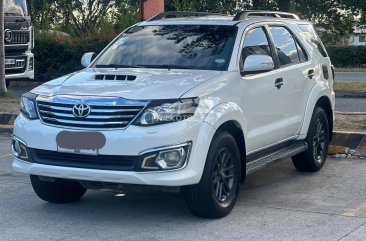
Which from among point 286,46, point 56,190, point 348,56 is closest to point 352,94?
point 286,46

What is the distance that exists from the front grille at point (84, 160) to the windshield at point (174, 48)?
4.72 feet

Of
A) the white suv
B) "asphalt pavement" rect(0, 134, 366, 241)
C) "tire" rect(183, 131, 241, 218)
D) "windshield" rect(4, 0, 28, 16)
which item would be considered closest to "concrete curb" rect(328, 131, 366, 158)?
"asphalt pavement" rect(0, 134, 366, 241)

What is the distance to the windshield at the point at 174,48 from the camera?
7.36 m

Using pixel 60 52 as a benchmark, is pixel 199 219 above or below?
below

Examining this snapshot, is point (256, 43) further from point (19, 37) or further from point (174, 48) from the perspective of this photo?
point (19, 37)

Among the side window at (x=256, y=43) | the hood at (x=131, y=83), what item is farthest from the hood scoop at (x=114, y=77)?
the side window at (x=256, y=43)

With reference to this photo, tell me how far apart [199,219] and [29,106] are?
1822mm

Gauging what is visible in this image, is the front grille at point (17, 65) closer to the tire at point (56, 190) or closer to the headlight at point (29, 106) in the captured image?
the tire at point (56, 190)

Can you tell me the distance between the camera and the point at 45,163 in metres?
6.50

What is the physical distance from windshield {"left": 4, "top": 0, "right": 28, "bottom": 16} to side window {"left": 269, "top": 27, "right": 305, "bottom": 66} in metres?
9.00

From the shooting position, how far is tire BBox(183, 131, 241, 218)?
6414mm

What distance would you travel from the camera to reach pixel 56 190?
721 cm

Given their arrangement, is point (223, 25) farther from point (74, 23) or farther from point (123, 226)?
point (74, 23)

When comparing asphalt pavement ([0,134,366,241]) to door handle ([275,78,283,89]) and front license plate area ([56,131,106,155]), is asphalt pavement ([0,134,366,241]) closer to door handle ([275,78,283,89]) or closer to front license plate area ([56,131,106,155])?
front license plate area ([56,131,106,155])
